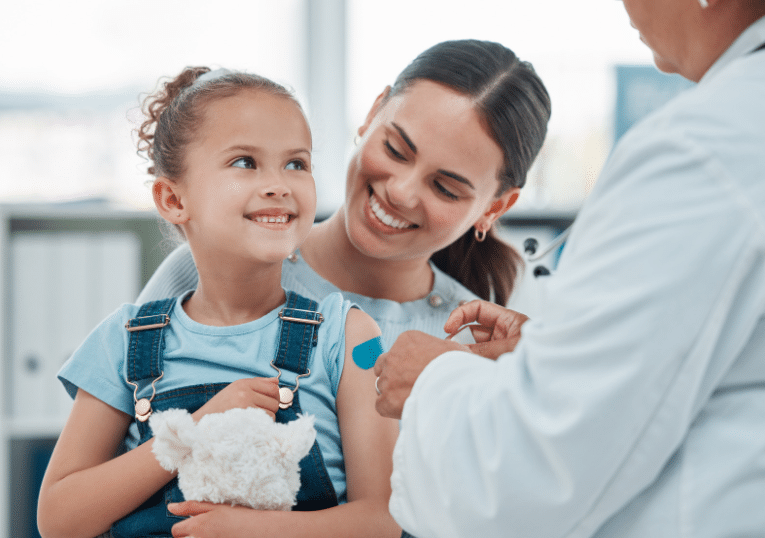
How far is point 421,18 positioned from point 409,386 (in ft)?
7.86

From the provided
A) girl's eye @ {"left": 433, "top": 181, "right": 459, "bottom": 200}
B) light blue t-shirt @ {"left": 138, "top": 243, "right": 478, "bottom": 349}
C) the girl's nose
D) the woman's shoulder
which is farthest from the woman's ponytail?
the girl's nose

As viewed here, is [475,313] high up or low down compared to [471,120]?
down

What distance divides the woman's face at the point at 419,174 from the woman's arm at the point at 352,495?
0.29 m

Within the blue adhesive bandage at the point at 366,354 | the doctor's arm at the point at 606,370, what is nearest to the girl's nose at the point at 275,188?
the blue adhesive bandage at the point at 366,354

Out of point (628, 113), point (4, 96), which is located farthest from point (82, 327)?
point (628, 113)

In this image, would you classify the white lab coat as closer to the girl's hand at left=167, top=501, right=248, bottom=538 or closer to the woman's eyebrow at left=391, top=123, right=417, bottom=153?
the girl's hand at left=167, top=501, right=248, bottom=538

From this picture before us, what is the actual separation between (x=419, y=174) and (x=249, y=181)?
38 centimetres

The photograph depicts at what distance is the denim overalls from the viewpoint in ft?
3.19

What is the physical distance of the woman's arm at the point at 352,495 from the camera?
0.88 meters

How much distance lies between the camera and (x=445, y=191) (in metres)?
1.34

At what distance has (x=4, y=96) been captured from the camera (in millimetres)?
2662

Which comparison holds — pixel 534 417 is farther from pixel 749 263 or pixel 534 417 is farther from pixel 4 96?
pixel 4 96

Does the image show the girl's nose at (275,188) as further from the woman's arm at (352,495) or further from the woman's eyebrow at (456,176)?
the woman's eyebrow at (456,176)

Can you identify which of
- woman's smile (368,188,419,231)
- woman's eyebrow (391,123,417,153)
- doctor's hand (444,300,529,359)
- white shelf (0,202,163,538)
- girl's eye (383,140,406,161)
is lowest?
white shelf (0,202,163,538)
